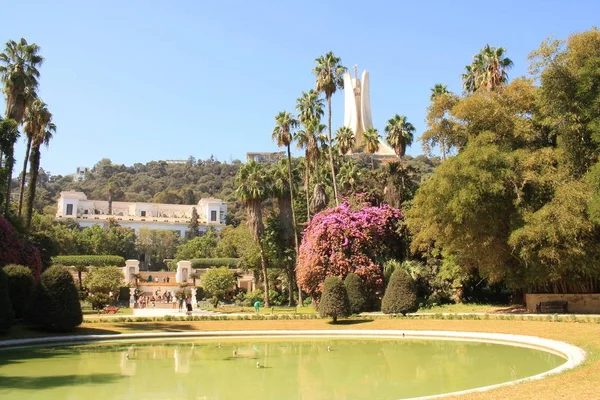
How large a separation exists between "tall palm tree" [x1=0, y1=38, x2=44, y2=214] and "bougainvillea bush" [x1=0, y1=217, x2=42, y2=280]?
3.98 meters

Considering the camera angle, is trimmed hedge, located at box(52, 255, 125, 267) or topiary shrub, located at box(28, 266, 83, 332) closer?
topiary shrub, located at box(28, 266, 83, 332)

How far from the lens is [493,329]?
21.8 m

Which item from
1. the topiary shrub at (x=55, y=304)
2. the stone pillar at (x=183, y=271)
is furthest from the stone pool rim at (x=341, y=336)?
the stone pillar at (x=183, y=271)

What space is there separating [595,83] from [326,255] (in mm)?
17446

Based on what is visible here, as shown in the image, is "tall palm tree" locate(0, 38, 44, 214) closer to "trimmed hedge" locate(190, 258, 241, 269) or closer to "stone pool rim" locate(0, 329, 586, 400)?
"stone pool rim" locate(0, 329, 586, 400)

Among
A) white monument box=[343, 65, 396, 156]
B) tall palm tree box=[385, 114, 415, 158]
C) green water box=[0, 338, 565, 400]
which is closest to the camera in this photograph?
green water box=[0, 338, 565, 400]

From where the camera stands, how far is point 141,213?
125 meters

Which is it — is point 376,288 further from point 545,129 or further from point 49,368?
point 49,368

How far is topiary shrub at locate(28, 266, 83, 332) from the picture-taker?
22.8m

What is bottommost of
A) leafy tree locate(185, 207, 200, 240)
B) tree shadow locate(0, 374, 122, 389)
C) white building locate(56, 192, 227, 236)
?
tree shadow locate(0, 374, 122, 389)

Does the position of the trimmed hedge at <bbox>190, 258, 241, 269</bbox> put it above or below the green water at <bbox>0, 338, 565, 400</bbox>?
above

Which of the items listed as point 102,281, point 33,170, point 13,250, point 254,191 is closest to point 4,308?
point 13,250

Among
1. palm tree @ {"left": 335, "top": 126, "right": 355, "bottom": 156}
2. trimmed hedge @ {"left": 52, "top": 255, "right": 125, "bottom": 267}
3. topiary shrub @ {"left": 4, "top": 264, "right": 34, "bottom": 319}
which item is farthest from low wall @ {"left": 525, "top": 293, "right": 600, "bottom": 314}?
trimmed hedge @ {"left": 52, "top": 255, "right": 125, "bottom": 267}

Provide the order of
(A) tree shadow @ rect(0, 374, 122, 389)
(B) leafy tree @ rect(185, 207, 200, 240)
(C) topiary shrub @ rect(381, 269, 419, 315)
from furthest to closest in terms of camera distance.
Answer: (B) leafy tree @ rect(185, 207, 200, 240), (C) topiary shrub @ rect(381, 269, 419, 315), (A) tree shadow @ rect(0, 374, 122, 389)
